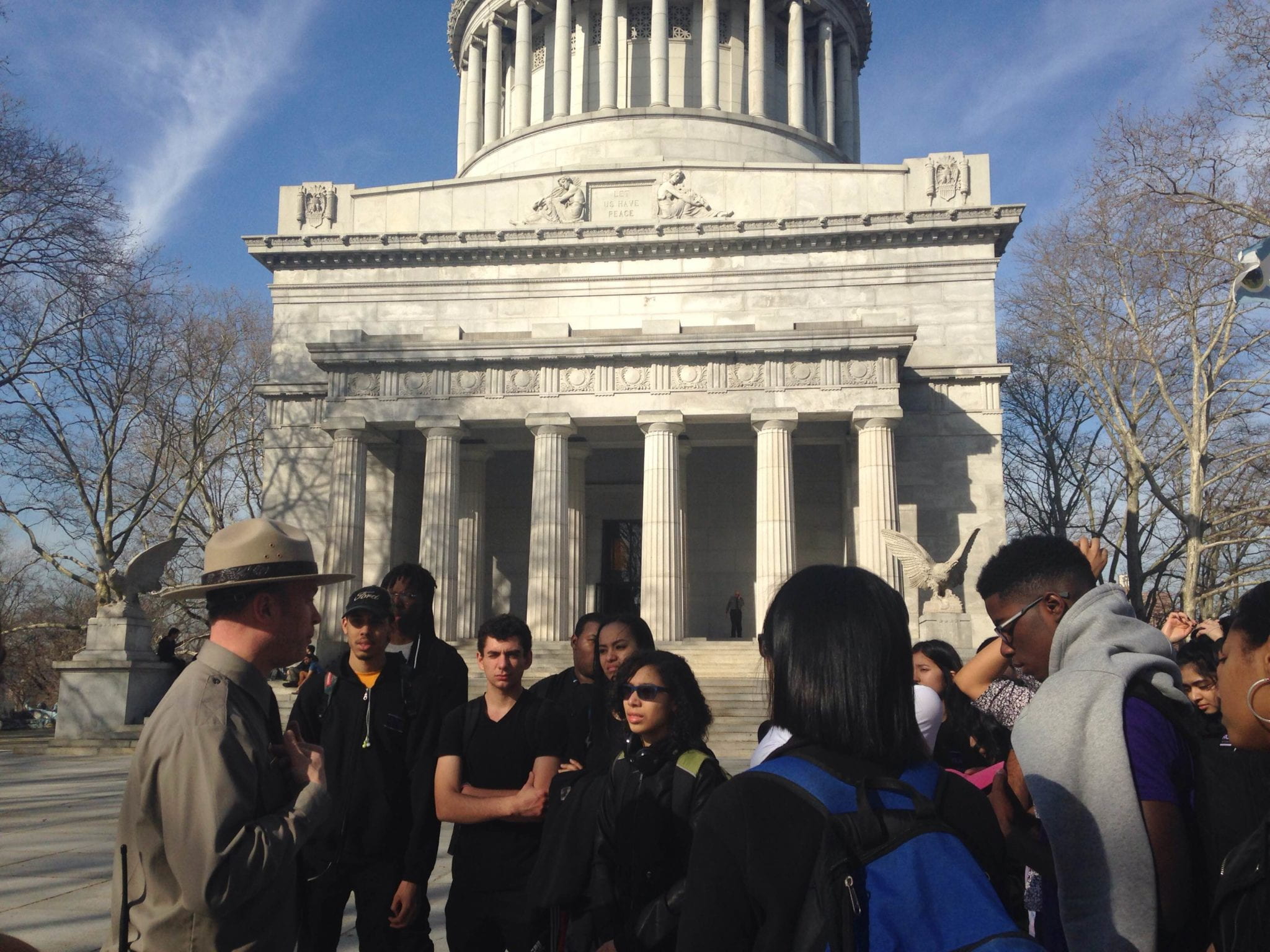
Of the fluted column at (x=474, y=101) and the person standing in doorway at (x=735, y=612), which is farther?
the fluted column at (x=474, y=101)

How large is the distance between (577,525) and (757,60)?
25.7 m

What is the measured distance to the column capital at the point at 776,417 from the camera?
26453 mm

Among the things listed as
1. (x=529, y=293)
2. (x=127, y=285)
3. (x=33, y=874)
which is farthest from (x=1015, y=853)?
(x=529, y=293)

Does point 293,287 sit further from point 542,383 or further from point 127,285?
point 542,383

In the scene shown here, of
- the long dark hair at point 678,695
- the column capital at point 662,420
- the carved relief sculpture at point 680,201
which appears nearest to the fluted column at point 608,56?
the carved relief sculpture at point 680,201

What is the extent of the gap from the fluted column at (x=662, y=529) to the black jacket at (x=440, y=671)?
19.9 m

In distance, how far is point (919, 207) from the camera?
33156 millimetres

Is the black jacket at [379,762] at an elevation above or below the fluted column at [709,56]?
below

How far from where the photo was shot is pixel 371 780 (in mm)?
5262

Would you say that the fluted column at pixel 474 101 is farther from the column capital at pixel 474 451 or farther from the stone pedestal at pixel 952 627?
the stone pedestal at pixel 952 627

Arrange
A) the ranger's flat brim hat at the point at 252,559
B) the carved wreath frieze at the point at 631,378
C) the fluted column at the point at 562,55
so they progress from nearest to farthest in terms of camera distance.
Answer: the ranger's flat brim hat at the point at 252,559
the carved wreath frieze at the point at 631,378
the fluted column at the point at 562,55

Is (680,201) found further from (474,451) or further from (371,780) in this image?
(371,780)

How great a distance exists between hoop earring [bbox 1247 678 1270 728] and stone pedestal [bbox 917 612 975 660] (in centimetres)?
2038

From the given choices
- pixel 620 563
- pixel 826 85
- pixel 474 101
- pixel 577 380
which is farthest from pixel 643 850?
pixel 474 101
